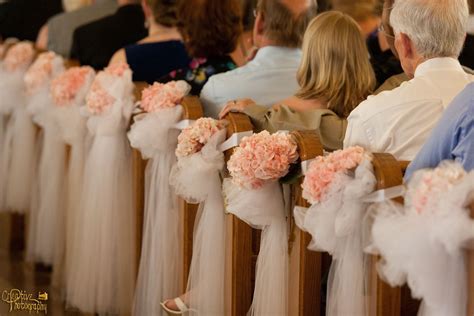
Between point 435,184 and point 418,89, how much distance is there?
2.52 feet

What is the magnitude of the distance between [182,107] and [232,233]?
0.69 metres

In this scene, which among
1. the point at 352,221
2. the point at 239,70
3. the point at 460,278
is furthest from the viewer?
the point at 239,70

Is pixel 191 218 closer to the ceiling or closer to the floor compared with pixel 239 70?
closer to the floor

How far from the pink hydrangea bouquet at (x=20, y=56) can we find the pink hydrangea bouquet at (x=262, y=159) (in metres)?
2.63

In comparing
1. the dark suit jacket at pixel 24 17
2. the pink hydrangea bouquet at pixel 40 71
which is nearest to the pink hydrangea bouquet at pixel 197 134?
the pink hydrangea bouquet at pixel 40 71

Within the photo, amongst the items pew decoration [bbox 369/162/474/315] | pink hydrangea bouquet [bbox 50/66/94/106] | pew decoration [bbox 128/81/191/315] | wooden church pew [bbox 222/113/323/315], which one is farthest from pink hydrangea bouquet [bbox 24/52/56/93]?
pew decoration [bbox 369/162/474/315]

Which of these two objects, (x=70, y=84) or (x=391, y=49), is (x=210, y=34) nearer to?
(x=70, y=84)

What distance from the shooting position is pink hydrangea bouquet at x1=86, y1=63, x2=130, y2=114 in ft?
14.7

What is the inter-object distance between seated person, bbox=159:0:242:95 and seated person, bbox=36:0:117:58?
164cm

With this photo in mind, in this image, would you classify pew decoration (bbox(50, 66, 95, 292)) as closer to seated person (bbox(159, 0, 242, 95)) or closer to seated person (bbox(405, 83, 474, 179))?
seated person (bbox(159, 0, 242, 95))

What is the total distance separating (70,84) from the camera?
4867mm

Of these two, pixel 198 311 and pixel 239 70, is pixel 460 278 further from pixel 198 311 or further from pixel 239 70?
pixel 239 70

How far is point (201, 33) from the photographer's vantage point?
183 inches

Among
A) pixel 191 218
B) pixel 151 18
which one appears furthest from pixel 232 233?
pixel 151 18
